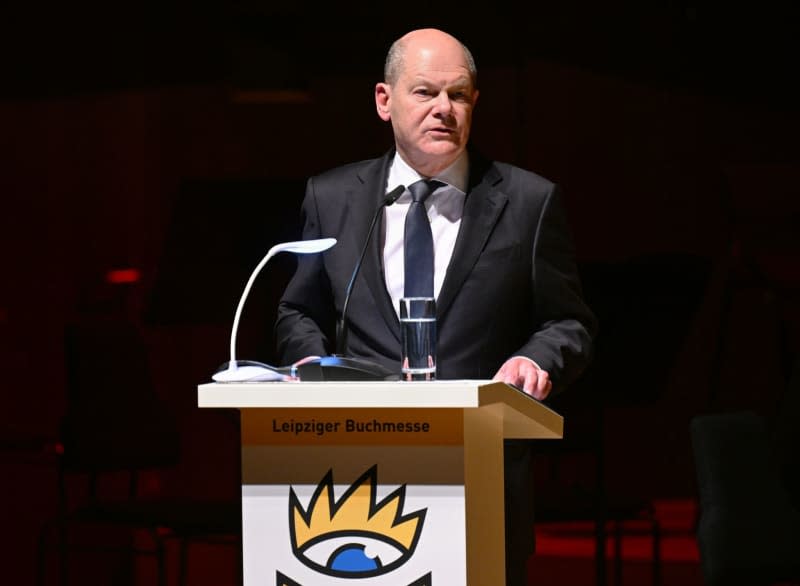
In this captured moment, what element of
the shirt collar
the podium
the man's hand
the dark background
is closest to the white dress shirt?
the shirt collar

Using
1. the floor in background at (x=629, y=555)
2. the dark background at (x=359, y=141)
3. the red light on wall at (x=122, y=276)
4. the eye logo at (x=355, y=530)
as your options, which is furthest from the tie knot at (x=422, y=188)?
the red light on wall at (x=122, y=276)

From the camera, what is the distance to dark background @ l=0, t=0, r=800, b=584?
17.8 ft

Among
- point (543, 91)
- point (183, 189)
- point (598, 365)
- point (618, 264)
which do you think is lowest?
point (598, 365)

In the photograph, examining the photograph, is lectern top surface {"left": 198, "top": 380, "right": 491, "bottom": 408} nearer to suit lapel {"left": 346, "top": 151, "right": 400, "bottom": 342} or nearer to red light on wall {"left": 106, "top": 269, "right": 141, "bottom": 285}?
suit lapel {"left": 346, "top": 151, "right": 400, "bottom": 342}

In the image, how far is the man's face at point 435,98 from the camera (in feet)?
8.62

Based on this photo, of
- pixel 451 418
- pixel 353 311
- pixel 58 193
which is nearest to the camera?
pixel 451 418

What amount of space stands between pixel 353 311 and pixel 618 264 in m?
1.97

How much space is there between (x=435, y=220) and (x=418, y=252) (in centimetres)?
13

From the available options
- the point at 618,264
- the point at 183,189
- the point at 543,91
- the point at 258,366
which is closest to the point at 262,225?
the point at 183,189

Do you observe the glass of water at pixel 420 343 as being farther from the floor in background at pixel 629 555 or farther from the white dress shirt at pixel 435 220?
the floor in background at pixel 629 555

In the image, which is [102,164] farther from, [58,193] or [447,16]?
[447,16]

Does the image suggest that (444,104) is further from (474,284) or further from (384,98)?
(474,284)

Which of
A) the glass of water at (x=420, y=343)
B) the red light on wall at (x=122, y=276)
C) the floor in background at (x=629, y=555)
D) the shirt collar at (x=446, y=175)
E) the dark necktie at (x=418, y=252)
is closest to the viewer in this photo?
the glass of water at (x=420, y=343)

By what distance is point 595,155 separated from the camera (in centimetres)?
576
